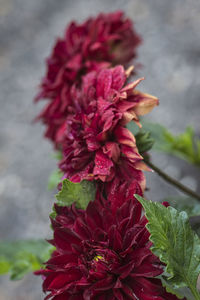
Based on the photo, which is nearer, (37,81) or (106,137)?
(106,137)

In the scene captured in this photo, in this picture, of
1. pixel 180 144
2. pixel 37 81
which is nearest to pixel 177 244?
pixel 180 144

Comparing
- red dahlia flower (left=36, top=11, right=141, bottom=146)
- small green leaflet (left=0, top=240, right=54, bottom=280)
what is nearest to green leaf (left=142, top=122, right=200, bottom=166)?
red dahlia flower (left=36, top=11, right=141, bottom=146)

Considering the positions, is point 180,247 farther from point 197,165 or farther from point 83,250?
point 197,165

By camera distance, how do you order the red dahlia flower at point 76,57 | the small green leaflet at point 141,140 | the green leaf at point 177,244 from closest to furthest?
the green leaf at point 177,244, the small green leaflet at point 141,140, the red dahlia flower at point 76,57

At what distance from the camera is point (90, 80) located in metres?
0.47

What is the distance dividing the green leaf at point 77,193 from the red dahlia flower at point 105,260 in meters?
0.03

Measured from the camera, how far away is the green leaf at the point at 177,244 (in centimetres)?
34

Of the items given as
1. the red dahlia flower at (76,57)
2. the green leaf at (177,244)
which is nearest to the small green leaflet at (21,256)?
the red dahlia flower at (76,57)

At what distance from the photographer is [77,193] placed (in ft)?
1.35

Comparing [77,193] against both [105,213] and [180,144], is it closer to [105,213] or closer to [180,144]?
[105,213]

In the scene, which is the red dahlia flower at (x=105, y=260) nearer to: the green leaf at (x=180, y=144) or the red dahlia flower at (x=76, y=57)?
the red dahlia flower at (x=76, y=57)

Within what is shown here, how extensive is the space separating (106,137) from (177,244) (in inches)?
5.2

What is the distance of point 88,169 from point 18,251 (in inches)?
13.8

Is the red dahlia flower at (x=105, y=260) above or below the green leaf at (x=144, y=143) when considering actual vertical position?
below
